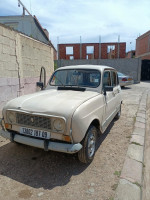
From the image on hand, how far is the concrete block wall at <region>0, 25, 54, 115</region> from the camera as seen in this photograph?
213 inches

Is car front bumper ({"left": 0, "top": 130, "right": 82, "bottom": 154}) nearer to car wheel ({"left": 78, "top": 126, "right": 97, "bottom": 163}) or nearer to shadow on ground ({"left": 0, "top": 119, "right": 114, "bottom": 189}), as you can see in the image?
car wheel ({"left": 78, "top": 126, "right": 97, "bottom": 163})

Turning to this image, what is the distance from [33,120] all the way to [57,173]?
0.98 m

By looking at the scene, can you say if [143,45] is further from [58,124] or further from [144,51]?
[58,124]

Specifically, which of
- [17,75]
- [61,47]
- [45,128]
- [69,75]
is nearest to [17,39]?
[17,75]

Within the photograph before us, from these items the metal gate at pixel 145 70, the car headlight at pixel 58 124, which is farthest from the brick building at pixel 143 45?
the car headlight at pixel 58 124

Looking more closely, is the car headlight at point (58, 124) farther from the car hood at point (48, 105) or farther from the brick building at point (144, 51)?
the brick building at point (144, 51)

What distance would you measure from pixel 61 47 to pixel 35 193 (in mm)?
27212

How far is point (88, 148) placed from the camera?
2.70m

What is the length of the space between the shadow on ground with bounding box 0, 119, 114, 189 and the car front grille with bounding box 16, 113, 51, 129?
81 cm

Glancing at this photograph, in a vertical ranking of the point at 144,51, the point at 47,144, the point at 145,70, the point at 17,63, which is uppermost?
the point at 144,51

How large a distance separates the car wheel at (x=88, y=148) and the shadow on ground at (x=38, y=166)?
0.62ft

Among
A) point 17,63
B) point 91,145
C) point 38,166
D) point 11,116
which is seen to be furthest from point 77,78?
point 17,63

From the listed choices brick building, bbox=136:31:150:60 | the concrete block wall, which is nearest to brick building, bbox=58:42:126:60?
brick building, bbox=136:31:150:60

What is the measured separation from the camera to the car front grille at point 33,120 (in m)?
2.37
